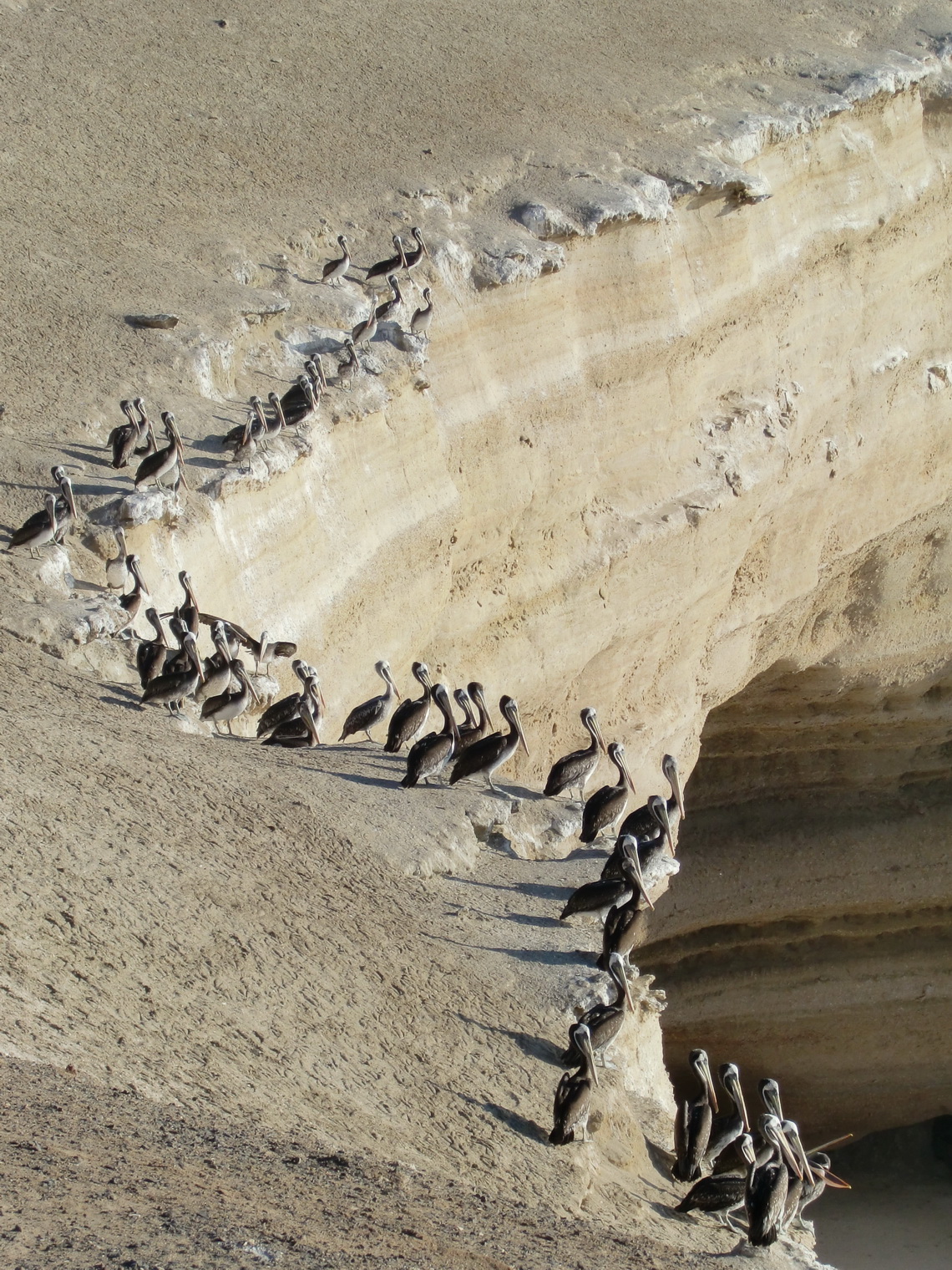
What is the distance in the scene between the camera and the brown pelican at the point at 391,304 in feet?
50.9

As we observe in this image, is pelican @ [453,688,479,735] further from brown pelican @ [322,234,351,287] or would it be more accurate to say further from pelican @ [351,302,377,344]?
brown pelican @ [322,234,351,287]

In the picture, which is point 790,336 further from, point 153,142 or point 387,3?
point 153,142

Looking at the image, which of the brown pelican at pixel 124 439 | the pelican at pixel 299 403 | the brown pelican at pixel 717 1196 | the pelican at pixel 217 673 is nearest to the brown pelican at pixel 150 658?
the pelican at pixel 217 673

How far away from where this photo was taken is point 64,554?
1224 cm

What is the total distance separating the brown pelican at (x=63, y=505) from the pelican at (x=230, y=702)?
177 cm

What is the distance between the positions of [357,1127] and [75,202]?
1177 centimetres

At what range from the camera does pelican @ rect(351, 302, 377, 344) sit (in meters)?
15.1

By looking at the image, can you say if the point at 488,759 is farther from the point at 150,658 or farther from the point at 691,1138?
the point at 691,1138

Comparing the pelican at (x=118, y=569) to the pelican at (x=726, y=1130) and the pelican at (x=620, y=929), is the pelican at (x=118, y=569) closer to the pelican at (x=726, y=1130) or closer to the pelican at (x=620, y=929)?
the pelican at (x=620, y=929)

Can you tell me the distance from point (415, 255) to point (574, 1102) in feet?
33.5

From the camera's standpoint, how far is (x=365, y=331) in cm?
1512

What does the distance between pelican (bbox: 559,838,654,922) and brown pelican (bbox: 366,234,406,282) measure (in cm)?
789

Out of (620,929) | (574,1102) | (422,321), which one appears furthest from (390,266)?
(574,1102)

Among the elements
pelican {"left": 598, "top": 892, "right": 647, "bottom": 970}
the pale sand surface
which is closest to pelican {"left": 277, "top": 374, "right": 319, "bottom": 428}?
the pale sand surface
